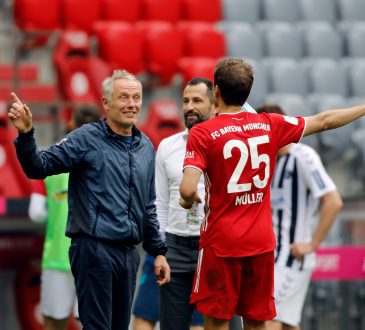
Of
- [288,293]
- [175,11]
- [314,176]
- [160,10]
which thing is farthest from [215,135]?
[175,11]

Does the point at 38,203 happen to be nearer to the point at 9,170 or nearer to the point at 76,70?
the point at 9,170

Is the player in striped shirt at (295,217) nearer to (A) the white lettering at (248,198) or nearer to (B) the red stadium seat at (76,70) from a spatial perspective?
(A) the white lettering at (248,198)

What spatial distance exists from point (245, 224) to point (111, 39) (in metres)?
7.07

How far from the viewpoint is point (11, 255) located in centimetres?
1026

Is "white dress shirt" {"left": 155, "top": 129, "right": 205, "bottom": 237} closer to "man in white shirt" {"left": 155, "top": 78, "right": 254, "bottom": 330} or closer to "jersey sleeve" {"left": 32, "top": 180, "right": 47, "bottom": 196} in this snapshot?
"man in white shirt" {"left": 155, "top": 78, "right": 254, "bottom": 330}

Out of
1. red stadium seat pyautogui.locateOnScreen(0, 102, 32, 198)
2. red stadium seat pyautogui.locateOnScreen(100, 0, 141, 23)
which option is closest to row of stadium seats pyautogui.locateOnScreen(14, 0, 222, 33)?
red stadium seat pyautogui.locateOnScreen(100, 0, 141, 23)

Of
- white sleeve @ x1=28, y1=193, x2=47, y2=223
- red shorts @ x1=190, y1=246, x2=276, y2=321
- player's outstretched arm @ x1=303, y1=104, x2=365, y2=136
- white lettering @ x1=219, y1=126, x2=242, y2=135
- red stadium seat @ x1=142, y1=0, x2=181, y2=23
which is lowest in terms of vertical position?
red shorts @ x1=190, y1=246, x2=276, y2=321

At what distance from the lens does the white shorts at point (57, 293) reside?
8234 millimetres

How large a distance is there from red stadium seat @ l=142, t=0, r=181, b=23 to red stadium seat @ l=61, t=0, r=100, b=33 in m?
0.88

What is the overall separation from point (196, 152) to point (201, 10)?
28.1 feet

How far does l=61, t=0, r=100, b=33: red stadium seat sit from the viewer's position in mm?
12664

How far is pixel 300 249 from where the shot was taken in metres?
7.75

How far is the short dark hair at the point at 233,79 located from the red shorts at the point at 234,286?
0.80 m

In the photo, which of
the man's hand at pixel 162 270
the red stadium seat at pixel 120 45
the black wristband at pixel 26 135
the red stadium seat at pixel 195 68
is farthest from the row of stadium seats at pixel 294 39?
Answer: the black wristband at pixel 26 135
